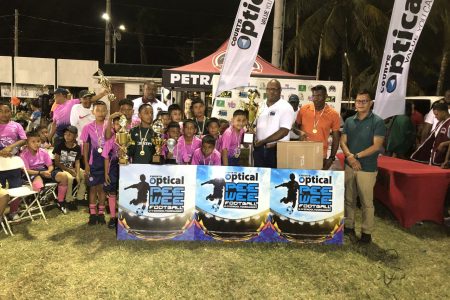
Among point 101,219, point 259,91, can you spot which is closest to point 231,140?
point 101,219

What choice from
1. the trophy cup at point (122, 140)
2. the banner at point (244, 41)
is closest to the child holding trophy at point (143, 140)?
the trophy cup at point (122, 140)

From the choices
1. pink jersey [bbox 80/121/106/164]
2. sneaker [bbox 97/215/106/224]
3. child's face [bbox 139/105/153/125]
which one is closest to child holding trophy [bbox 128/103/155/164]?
child's face [bbox 139/105/153/125]

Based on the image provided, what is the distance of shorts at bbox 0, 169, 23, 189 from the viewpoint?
567 centimetres

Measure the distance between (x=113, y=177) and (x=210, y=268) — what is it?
1994 mm

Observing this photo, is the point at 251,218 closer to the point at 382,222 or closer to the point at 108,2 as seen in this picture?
the point at 382,222

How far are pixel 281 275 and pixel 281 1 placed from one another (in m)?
7.70

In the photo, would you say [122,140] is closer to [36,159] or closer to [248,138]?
[248,138]

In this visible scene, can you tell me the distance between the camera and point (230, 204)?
506 centimetres

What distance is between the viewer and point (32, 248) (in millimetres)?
4754

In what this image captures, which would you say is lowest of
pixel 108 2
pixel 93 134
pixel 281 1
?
pixel 93 134

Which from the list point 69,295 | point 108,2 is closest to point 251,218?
point 69,295

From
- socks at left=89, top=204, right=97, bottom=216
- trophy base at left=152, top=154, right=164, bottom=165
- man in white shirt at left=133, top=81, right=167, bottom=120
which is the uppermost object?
man in white shirt at left=133, top=81, right=167, bottom=120

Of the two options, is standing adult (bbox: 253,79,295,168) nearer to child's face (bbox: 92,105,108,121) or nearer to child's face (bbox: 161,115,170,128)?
child's face (bbox: 161,115,170,128)

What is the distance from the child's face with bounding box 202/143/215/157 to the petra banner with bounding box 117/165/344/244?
38 centimetres
